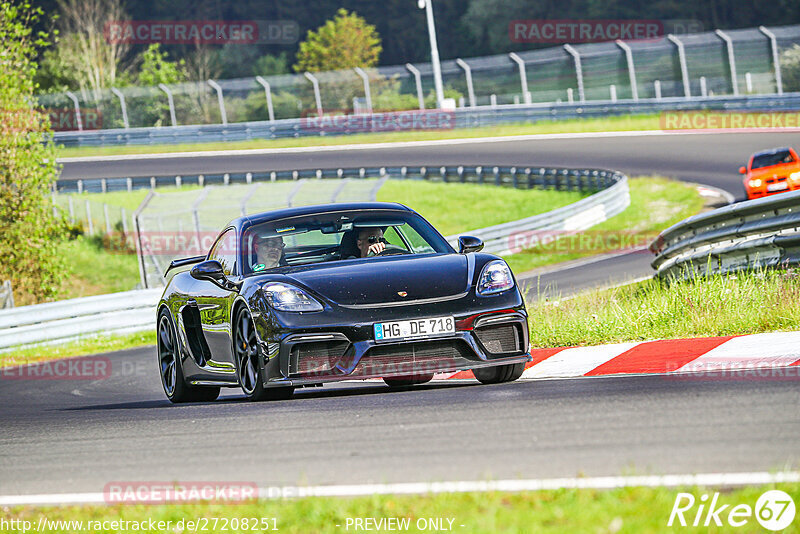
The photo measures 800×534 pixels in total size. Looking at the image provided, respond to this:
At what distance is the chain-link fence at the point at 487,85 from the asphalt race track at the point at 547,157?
487cm

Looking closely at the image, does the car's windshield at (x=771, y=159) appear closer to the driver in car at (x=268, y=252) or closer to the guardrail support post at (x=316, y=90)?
the driver in car at (x=268, y=252)

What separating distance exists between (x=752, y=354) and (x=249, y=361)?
331 centimetres

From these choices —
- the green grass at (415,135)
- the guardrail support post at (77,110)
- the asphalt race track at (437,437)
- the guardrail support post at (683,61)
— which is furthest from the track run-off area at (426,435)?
the guardrail support post at (77,110)

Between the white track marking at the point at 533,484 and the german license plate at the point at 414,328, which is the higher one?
the white track marking at the point at 533,484

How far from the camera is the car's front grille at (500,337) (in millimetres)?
7484

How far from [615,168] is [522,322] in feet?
92.4

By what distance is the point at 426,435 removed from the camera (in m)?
5.56

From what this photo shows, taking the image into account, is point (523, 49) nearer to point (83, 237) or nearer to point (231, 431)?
point (83, 237)

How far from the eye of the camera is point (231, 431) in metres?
6.34

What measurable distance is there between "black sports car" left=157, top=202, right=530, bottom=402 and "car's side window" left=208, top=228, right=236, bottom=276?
0.02 m

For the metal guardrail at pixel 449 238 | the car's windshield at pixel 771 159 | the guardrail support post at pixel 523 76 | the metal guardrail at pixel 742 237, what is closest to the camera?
the metal guardrail at pixel 742 237

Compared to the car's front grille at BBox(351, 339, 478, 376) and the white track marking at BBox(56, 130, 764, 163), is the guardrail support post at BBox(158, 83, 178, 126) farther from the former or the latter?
the car's front grille at BBox(351, 339, 478, 376)

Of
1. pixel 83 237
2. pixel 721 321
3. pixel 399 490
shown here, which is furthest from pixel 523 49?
pixel 399 490

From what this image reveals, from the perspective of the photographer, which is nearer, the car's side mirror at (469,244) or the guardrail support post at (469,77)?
the car's side mirror at (469,244)
